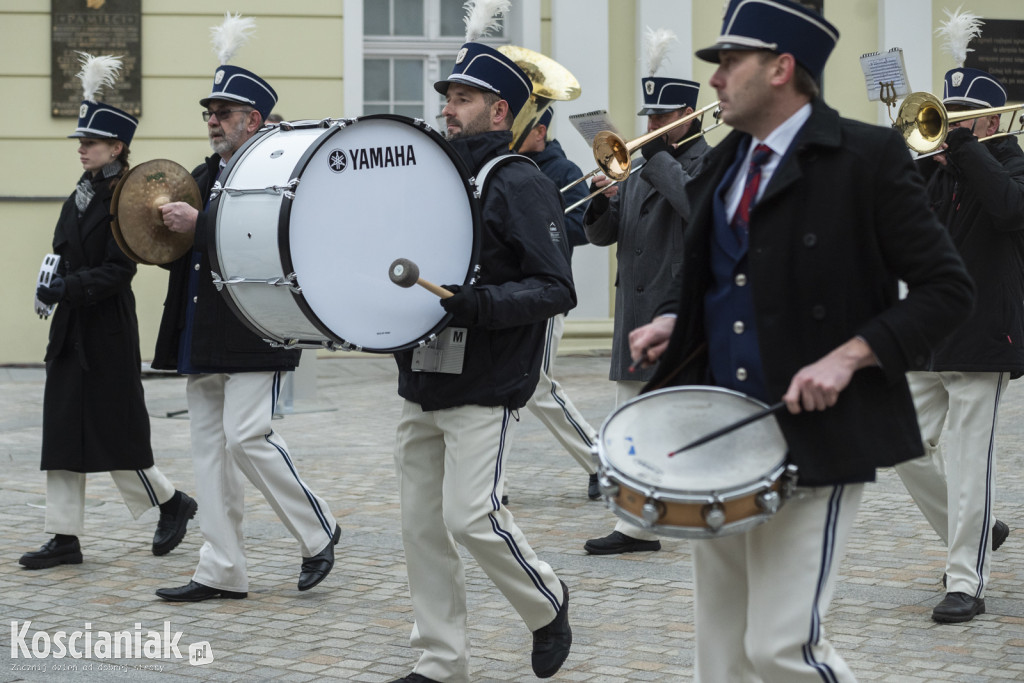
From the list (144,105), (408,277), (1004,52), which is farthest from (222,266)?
(1004,52)

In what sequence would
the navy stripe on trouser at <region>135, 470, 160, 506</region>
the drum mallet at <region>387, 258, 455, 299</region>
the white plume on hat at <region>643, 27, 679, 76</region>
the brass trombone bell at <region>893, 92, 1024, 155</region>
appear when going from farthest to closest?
the white plume on hat at <region>643, 27, 679, 76</region> < the navy stripe on trouser at <region>135, 470, 160, 506</region> < the brass trombone bell at <region>893, 92, 1024, 155</region> < the drum mallet at <region>387, 258, 455, 299</region>

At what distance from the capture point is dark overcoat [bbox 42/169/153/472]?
6.36m

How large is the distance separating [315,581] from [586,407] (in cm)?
548

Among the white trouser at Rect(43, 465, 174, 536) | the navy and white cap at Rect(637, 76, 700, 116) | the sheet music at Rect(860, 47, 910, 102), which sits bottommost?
the white trouser at Rect(43, 465, 174, 536)

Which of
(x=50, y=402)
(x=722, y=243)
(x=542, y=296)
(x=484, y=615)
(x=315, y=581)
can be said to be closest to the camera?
(x=722, y=243)

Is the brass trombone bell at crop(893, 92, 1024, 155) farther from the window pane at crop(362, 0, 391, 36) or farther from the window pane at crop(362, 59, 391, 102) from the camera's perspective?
the window pane at crop(362, 0, 391, 36)

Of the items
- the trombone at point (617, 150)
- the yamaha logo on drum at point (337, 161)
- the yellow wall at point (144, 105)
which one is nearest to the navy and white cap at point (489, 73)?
the yamaha logo on drum at point (337, 161)

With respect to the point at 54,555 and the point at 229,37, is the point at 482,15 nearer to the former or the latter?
the point at 229,37

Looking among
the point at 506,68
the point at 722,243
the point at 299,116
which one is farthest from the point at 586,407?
the point at 722,243

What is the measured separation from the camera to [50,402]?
6.44 meters

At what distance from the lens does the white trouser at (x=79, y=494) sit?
630cm

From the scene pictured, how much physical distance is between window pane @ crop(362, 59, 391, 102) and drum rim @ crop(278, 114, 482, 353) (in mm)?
10777

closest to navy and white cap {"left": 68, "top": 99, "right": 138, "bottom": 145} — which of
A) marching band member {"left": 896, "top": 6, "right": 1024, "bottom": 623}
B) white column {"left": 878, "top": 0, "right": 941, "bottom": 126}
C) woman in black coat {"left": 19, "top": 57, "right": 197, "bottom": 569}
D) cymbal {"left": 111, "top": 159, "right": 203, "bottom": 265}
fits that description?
woman in black coat {"left": 19, "top": 57, "right": 197, "bottom": 569}

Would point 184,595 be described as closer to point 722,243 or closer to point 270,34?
point 722,243
